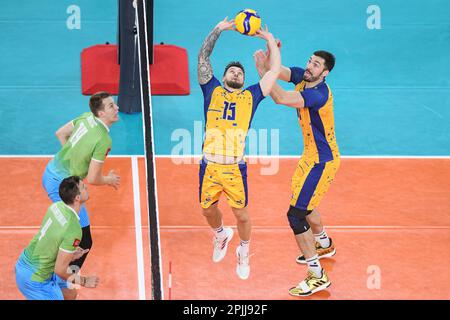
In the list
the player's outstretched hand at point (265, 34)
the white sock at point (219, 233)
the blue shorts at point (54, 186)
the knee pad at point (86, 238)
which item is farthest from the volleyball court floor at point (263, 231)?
the player's outstretched hand at point (265, 34)

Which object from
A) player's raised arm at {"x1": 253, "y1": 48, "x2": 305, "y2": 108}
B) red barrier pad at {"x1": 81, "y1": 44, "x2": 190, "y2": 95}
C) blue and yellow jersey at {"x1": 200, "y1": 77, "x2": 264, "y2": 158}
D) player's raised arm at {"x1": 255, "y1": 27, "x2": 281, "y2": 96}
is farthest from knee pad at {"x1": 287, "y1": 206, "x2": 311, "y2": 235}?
red barrier pad at {"x1": 81, "y1": 44, "x2": 190, "y2": 95}

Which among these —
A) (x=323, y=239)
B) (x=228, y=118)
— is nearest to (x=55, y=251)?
(x=228, y=118)

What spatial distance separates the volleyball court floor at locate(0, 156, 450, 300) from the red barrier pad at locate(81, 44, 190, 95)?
8.25 ft

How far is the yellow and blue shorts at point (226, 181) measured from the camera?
8883 mm

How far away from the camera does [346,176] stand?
12.1 metres

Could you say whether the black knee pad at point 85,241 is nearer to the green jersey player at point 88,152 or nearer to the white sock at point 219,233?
the green jersey player at point 88,152

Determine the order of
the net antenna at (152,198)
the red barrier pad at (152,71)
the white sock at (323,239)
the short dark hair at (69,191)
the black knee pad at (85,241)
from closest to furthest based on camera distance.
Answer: the net antenna at (152,198), the short dark hair at (69,191), the black knee pad at (85,241), the white sock at (323,239), the red barrier pad at (152,71)

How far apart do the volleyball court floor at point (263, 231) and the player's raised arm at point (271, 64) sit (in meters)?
2.28

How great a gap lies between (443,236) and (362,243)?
3.77ft

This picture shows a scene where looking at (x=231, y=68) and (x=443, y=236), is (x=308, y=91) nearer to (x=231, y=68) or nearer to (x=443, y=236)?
(x=231, y=68)

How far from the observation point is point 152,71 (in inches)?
591

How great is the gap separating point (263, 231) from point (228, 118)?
7.28ft

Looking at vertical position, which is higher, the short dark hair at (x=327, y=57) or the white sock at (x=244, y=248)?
the short dark hair at (x=327, y=57)
